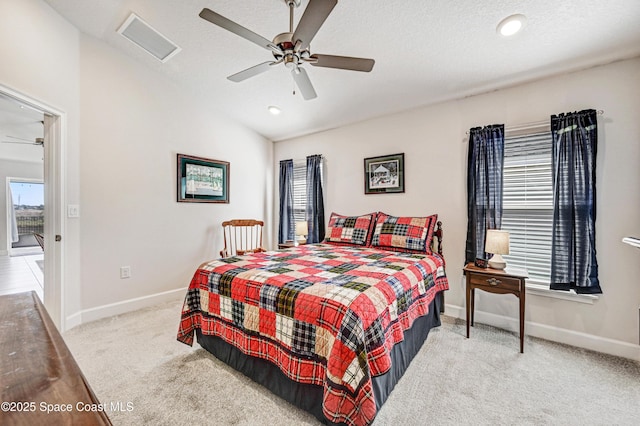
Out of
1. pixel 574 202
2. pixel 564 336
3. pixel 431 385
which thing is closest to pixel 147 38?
pixel 431 385

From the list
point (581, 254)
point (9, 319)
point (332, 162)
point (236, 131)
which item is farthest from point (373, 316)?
point (236, 131)

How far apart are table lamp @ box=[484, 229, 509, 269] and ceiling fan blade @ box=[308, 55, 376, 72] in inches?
73.3

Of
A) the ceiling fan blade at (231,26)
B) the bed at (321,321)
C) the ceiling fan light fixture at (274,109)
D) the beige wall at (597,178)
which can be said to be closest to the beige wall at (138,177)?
the ceiling fan light fixture at (274,109)

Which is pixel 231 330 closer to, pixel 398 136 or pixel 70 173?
pixel 70 173

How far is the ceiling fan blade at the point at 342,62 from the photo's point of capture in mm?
1957

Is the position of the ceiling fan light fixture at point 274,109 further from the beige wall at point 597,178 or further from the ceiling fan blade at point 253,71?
the ceiling fan blade at point 253,71

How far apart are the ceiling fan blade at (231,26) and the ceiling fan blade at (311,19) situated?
0.64ft

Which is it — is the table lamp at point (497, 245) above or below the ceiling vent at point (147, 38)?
below

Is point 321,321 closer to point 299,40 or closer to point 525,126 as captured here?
point 299,40

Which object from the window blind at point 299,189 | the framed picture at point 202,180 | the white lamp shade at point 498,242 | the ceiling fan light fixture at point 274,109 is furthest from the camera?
the window blind at point 299,189

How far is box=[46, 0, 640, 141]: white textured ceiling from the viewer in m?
1.98

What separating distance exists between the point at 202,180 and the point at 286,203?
1.42 meters

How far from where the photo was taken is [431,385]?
1841 millimetres

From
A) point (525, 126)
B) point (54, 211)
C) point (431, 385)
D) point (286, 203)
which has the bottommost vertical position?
point (431, 385)
